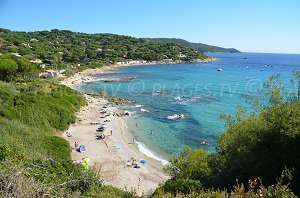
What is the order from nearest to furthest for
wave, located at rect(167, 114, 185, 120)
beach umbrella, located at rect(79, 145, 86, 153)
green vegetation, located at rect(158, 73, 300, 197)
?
green vegetation, located at rect(158, 73, 300, 197) < beach umbrella, located at rect(79, 145, 86, 153) < wave, located at rect(167, 114, 185, 120)

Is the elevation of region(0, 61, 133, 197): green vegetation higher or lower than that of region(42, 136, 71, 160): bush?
higher

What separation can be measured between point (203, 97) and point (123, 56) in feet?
254

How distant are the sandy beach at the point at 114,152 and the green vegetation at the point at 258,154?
13.5ft

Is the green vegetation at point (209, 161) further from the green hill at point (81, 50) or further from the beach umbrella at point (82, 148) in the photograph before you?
the green hill at point (81, 50)

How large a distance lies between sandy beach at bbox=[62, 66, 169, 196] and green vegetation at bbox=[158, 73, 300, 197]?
4111 millimetres

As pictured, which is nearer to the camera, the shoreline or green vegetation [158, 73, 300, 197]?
green vegetation [158, 73, 300, 197]

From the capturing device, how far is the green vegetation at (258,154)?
12.8 meters

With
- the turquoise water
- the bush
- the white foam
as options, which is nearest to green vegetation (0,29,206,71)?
the turquoise water

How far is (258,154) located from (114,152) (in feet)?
57.5

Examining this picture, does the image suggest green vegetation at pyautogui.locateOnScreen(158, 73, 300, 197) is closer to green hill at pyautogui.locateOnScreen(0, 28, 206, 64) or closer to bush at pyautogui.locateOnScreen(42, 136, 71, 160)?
bush at pyautogui.locateOnScreen(42, 136, 71, 160)

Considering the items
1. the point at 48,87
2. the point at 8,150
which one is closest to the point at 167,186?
the point at 8,150

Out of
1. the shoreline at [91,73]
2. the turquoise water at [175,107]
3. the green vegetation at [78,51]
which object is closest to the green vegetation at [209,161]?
the turquoise water at [175,107]

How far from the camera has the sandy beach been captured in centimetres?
2359

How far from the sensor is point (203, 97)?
58406 mm
